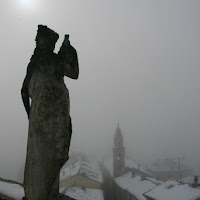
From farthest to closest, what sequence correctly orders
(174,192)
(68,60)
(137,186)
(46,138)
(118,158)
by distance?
(118,158) → (137,186) → (174,192) → (68,60) → (46,138)

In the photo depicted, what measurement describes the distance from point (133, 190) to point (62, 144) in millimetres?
34988

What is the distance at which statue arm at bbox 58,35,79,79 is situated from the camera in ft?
9.30

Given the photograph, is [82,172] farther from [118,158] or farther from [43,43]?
[43,43]

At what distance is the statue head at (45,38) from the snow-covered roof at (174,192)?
82.1 ft

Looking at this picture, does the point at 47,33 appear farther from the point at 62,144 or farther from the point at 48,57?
the point at 62,144

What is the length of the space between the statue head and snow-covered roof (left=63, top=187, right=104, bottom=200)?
90.8ft

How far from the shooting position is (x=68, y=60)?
2869 millimetres

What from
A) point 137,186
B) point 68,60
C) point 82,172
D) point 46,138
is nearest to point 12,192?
point 46,138

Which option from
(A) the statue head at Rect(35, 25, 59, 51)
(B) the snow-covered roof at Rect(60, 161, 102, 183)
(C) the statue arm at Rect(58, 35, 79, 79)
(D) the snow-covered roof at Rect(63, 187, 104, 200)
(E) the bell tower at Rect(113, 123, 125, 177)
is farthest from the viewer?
(E) the bell tower at Rect(113, 123, 125, 177)

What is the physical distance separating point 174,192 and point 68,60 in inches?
1123

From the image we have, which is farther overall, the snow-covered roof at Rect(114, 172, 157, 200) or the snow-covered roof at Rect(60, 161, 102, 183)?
the snow-covered roof at Rect(60, 161, 102, 183)

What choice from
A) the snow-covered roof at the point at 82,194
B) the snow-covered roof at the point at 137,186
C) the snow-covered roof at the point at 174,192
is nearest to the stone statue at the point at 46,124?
the snow-covered roof at the point at 174,192

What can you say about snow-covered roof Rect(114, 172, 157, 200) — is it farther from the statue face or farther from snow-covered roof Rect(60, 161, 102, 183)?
the statue face

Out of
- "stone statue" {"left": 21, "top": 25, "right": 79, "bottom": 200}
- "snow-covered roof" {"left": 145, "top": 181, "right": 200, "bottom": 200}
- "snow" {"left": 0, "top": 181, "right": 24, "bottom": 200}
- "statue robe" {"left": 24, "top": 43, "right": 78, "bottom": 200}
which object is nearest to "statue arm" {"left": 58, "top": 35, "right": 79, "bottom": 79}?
"stone statue" {"left": 21, "top": 25, "right": 79, "bottom": 200}
